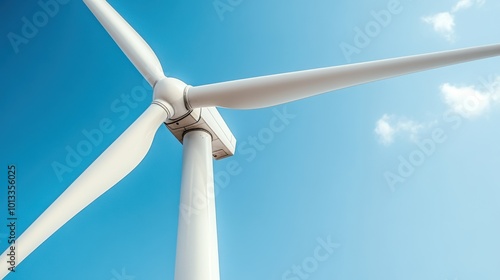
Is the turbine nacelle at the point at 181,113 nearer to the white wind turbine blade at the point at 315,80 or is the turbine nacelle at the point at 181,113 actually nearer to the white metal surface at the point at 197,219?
the white wind turbine blade at the point at 315,80

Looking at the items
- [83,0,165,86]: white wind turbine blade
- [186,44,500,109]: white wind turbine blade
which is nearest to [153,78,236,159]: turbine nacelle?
[186,44,500,109]: white wind turbine blade

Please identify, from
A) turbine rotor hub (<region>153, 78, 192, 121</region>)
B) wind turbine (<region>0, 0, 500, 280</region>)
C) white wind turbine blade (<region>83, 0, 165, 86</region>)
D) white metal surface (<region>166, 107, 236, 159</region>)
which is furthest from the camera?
white wind turbine blade (<region>83, 0, 165, 86</region>)

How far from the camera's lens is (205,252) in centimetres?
508

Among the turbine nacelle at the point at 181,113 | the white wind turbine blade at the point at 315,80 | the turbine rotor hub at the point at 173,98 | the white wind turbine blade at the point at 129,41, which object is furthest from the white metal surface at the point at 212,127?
the white wind turbine blade at the point at 129,41

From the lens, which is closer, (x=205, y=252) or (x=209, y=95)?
(x=205, y=252)

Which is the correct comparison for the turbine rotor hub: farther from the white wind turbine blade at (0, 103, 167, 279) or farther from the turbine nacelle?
the white wind turbine blade at (0, 103, 167, 279)

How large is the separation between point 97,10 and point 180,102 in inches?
125

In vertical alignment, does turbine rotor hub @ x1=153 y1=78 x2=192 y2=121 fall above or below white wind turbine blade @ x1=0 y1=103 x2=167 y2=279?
above

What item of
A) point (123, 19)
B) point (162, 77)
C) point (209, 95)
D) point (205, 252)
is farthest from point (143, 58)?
point (205, 252)

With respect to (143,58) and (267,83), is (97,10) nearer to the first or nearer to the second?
(143,58)

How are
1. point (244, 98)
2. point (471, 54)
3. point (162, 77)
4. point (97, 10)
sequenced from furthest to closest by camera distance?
point (97, 10), point (162, 77), point (244, 98), point (471, 54)

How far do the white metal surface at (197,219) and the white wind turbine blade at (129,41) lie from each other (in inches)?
63.7

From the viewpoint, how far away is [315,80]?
19.5 feet

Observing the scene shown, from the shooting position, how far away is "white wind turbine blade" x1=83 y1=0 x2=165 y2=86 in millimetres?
7180
